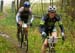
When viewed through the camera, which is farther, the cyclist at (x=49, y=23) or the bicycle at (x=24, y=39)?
the bicycle at (x=24, y=39)

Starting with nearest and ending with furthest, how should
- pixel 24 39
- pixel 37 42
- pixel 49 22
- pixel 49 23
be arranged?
pixel 49 22 < pixel 49 23 < pixel 24 39 < pixel 37 42

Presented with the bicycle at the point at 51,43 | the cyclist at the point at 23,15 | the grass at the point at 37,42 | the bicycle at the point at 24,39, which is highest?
the cyclist at the point at 23,15

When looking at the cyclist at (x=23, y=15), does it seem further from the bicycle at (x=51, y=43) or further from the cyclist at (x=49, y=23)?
the bicycle at (x=51, y=43)

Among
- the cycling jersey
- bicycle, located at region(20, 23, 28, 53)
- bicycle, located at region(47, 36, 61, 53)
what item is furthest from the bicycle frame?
bicycle, located at region(47, 36, 61, 53)

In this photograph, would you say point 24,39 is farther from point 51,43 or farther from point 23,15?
point 51,43

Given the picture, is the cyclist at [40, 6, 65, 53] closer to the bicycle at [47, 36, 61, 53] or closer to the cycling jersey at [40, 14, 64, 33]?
the cycling jersey at [40, 14, 64, 33]

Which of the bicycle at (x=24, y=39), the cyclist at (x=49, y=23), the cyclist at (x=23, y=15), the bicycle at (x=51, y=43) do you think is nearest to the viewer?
the bicycle at (x=51, y=43)

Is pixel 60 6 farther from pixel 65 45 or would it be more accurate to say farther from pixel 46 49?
pixel 46 49

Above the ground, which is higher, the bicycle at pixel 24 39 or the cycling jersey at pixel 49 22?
the cycling jersey at pixel 49 22

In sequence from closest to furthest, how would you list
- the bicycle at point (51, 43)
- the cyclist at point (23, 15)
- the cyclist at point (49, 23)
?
the bicycle at point (51, 43)
the cyclist at point (49, 23)
the cyclist at point (23, 15)

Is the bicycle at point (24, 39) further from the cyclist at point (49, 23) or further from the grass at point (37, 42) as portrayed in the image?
the cyclist at point (49, 23)

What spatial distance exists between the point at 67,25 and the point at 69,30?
571 mm

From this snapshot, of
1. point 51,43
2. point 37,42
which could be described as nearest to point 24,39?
point 37,42

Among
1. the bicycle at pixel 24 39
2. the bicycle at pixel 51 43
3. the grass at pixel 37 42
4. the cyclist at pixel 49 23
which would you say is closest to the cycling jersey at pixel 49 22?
the cyclist at pixel 49 23
